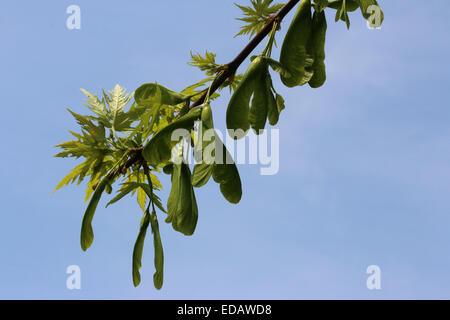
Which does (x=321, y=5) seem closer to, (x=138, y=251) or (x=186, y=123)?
(x=186, y=123)

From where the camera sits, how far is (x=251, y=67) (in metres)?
1.17

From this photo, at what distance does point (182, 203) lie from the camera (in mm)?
1175

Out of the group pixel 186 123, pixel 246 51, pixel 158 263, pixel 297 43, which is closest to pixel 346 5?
pixel 297 43

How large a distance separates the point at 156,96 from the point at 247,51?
28 cm

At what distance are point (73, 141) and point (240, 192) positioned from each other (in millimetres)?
565

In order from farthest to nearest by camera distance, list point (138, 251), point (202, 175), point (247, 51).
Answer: point (138, 251) → point (247, 51) → point (202, 175)

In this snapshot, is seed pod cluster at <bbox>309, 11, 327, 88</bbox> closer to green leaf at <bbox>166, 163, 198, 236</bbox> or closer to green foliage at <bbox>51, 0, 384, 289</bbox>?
green foliage at <bbox>51, 0, 384, 289</bbox>

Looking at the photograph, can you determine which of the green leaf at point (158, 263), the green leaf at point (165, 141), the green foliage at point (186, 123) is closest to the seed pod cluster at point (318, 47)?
the green foliage at point (186, 123)

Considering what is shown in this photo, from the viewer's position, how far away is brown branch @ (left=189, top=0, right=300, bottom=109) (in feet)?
4.06

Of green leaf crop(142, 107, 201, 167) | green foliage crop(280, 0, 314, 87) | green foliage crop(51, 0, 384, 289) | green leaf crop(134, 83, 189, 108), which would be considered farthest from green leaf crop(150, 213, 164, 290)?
green foliage crop(280, 0, 314, 87)

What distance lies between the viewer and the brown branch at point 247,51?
124 cm

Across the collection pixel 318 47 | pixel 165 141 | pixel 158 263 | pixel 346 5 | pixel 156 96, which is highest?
pixel 346 5
